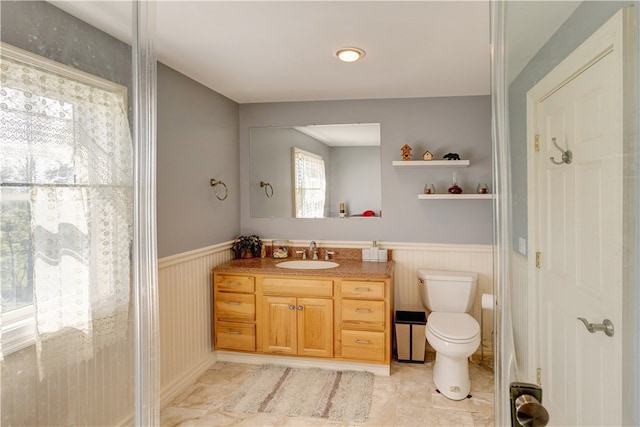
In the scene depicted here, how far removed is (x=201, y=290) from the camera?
9.59 ft

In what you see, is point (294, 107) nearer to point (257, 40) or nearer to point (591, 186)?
point (257, 40)

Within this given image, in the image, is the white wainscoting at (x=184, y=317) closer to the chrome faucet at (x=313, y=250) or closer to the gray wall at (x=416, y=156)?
the chrome faucet at (x=313, y=250)

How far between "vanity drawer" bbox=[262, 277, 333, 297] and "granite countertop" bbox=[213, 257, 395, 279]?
55mm

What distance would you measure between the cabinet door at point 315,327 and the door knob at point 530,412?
88.0 inches

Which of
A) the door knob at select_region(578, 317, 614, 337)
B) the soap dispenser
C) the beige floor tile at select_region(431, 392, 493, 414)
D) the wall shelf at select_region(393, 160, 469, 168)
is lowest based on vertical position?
the beige floor tile at select_region(431, 392, 493, 414)

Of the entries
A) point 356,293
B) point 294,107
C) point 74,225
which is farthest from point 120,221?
point 294,107

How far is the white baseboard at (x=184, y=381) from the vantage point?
8.02ft

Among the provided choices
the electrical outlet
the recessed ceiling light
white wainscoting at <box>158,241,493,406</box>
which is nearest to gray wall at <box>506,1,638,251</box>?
the electrical outlet

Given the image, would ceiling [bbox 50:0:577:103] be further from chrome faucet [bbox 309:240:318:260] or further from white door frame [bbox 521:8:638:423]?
chrome faucet [bbox 309:240:318:260]

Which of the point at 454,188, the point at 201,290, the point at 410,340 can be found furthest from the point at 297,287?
the point at 454,188

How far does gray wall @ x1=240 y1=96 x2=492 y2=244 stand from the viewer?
322 cm

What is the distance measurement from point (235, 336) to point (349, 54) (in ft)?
7.52

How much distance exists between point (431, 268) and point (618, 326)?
2736mm

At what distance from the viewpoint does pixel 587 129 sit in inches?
24.2
